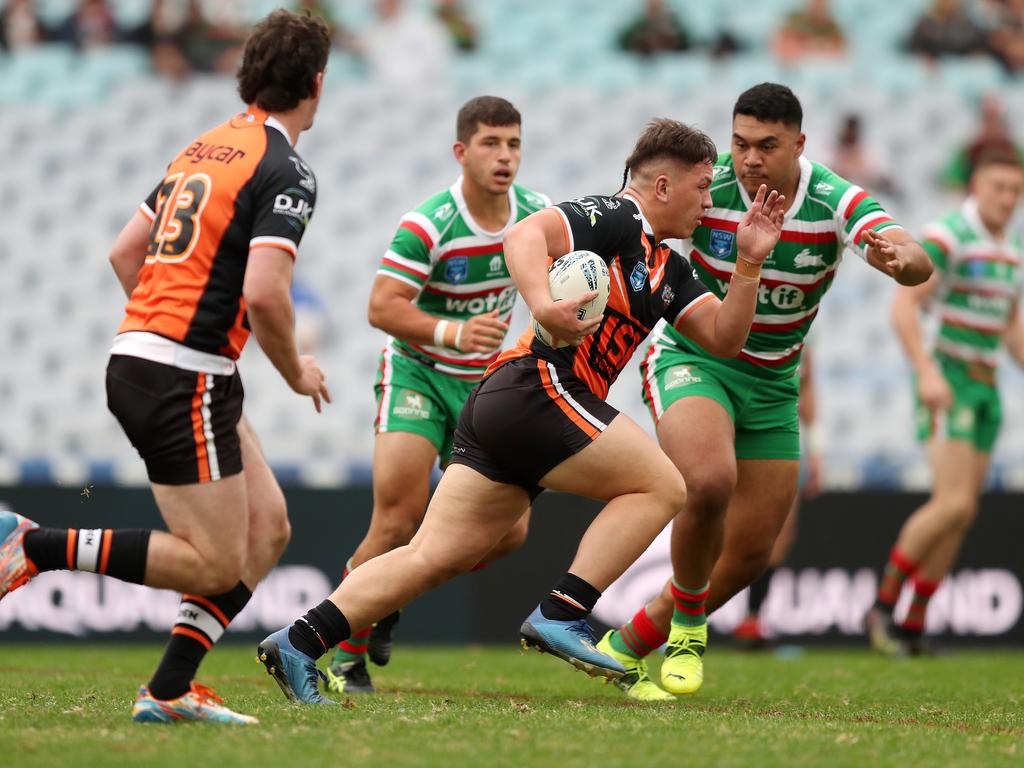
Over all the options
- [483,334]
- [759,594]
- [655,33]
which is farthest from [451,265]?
[655,33]

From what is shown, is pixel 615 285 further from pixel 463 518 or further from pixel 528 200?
pixel 528 200

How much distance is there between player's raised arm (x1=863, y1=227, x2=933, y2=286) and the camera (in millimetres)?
5871

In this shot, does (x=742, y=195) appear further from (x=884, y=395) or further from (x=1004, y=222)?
(x=884, y=395)

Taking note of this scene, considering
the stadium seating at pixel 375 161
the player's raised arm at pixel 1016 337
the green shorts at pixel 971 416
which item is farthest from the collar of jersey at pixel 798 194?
the stadium seating at pixel 375 161

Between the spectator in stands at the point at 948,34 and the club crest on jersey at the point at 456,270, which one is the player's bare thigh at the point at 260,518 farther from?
the spectator in stands at the point at 948,34

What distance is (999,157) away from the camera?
→ 9.55m

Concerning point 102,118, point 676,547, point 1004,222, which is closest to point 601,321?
point 676,547

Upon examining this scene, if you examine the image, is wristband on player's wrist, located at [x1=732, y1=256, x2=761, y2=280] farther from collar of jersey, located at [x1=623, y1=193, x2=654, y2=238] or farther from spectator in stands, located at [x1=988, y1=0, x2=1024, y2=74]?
spectator in stands, located at [x1=988, y1=0, x2=1024, y2=74]

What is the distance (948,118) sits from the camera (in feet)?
57.1

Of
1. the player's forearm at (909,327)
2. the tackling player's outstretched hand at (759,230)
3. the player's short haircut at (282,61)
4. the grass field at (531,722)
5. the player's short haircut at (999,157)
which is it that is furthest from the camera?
the player's short haircut at (999,157)

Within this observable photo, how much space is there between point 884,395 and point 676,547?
29.2 feet

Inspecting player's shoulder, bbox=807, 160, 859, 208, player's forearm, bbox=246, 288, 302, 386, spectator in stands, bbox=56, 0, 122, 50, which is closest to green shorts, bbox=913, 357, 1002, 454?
player's shoulder, bbox=807, 160, 859, 208

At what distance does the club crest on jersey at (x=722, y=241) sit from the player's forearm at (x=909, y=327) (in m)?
2.89

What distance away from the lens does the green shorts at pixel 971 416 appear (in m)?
9.33
